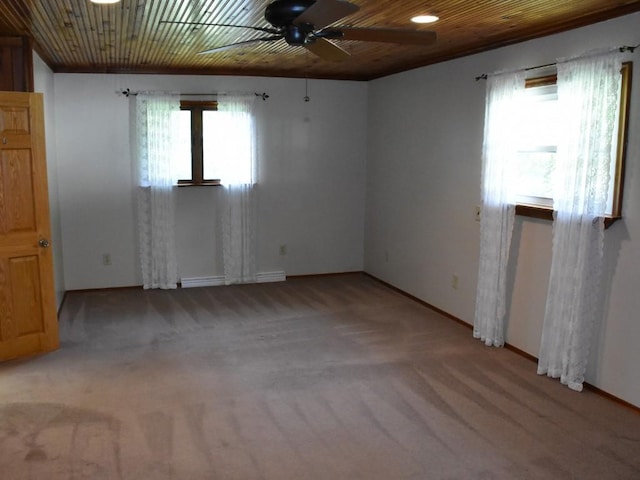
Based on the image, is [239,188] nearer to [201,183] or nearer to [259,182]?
[259,182]

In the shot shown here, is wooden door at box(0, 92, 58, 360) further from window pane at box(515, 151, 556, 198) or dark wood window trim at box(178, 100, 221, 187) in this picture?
window pane at box(515, 151, 556, 198)

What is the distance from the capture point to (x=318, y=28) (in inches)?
103

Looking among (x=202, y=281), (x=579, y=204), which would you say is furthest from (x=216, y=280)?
(x=579, y=204)

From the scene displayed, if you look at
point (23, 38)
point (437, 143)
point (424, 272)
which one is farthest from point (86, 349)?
point (437, 143)

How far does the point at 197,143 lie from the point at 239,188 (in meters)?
0.67

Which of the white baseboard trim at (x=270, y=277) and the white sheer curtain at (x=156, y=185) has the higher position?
the white sheer curtain at (x=156, y=185)

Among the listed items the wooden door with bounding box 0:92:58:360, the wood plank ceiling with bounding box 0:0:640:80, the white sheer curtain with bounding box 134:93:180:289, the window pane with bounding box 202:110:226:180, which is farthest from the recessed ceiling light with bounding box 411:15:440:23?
the white sheer curtain with bounding box 134:93:180:289

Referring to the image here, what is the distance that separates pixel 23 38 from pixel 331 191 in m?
3.69

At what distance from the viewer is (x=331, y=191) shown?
688 centimetres

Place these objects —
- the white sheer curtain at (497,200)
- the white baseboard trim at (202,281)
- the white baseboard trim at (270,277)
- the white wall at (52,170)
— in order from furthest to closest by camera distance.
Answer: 1. the white baseboard trim at (270,277)
2. the white baseboard trim at (202,281)
3. the white wall at (52,170)
4. the white sheer curtain at (497,200)

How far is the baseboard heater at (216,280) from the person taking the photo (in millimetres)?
6387

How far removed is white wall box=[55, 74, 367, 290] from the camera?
19.5 feet

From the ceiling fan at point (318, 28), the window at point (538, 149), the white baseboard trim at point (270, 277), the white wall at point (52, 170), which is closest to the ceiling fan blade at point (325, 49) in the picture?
the ceiling fan at point (318, 28)

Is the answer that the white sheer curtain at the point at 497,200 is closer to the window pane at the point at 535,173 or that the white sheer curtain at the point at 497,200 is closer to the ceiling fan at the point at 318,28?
the window pane at the point at 535,173
